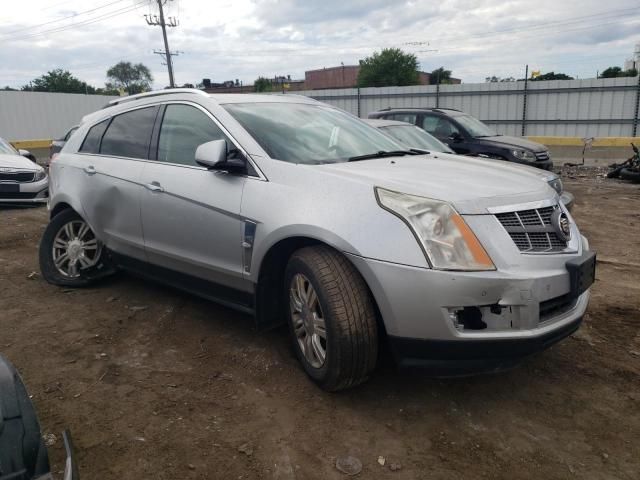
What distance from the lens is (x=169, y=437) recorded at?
8.61 feet

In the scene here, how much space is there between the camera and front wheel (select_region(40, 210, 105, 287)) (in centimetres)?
472

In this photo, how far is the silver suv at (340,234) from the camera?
251cm

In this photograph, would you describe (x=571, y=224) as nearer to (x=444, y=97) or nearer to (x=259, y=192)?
(x=259, y=192)

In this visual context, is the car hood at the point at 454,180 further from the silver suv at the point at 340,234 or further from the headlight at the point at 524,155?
the headlight at the point at 524,155

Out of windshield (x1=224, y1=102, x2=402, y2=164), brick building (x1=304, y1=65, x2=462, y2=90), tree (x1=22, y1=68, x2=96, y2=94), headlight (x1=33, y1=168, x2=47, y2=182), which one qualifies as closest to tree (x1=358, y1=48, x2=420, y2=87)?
brick building (x1=304, y1=65, x2=462, y2=90)

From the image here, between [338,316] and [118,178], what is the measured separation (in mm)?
2362

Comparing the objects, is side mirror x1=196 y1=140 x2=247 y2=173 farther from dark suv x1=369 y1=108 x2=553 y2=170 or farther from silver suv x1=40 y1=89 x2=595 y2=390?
dark suv x1=369 y1=108 x2=553 y2=170

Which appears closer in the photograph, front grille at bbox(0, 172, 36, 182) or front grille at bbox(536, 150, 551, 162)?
front grille at bbox(0, 172, 36, 182)

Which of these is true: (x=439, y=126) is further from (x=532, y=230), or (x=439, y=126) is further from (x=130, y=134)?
(x=532, y=230)

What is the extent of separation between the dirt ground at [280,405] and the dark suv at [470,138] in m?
6.36

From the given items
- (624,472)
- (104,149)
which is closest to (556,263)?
(624,472)

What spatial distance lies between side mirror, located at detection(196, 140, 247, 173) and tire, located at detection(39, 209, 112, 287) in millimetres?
1994

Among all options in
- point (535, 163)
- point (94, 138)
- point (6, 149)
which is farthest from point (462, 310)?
point (6, 149)

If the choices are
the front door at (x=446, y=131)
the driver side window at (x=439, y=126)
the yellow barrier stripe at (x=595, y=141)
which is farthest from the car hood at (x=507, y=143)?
the yellow barrier stripe at (x=595, y=141)
